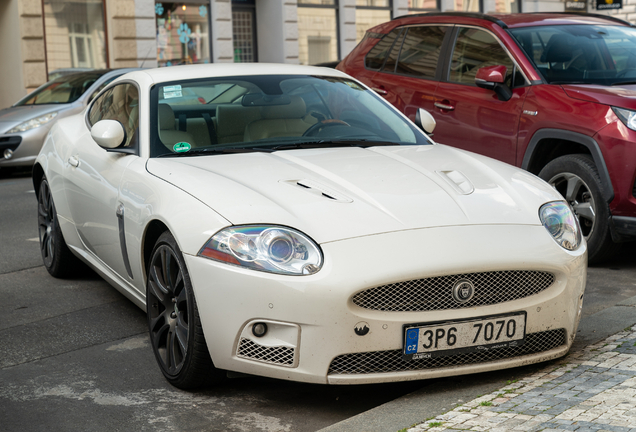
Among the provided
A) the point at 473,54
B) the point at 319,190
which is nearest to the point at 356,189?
the point at 319,190

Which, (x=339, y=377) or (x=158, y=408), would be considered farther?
(x=158, y=408)

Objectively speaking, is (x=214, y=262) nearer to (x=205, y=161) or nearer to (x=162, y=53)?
(x=205, y=161)

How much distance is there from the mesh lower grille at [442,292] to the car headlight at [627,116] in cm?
248

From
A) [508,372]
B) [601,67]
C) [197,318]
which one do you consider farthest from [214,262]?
[601,67]

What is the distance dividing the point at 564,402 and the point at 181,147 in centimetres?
232

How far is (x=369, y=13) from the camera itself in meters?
26.2

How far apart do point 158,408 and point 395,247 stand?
1220 mm

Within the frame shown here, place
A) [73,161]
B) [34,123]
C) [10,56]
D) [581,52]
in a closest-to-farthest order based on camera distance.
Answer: [73,161]
[581,52]
[34,123]
[10,56]

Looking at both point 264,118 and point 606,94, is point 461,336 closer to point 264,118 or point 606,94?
point 264,118

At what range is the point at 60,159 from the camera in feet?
18.7

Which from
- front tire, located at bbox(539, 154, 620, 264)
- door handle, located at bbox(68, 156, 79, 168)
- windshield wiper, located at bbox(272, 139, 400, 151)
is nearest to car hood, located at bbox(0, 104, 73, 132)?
door handle, located at bbox(68, 156, 79, 168)

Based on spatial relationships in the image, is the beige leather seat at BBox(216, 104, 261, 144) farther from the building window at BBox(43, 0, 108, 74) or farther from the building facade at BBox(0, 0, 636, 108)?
the building window at BBox(43, 0, 108, 74)

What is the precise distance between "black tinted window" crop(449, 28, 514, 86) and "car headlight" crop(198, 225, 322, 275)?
3970mm

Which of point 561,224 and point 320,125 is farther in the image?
point 320,125
